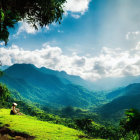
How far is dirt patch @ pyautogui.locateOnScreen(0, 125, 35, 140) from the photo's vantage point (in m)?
10.9

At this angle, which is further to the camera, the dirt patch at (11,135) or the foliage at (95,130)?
the foliage at (95,130)

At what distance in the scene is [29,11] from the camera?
12.4 metres

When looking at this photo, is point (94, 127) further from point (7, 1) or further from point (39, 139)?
point (7, 1)

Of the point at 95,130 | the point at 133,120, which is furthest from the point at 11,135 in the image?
the point at 133,120

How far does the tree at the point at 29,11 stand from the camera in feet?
33.0

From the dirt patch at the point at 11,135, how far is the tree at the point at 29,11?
8.90 m

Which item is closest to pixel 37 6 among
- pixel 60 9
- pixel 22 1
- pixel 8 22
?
pixel 22 1

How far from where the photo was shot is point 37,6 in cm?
A: 1184

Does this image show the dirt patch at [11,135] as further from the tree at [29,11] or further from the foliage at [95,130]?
the tree at [29,11]

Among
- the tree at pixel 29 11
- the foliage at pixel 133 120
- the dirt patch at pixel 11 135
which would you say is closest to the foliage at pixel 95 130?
the dirt patch at pixel 11 135

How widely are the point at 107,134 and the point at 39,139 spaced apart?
6.86 meters

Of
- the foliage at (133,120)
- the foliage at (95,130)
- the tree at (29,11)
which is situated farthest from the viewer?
the foliage at (95,130)

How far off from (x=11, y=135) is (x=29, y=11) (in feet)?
40.3

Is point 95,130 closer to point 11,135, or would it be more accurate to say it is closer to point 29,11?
point 11,135
